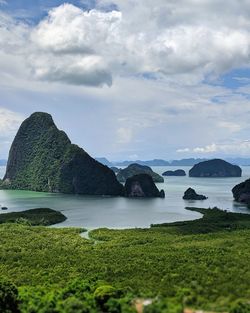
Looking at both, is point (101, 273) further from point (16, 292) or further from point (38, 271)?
point (16, 292)

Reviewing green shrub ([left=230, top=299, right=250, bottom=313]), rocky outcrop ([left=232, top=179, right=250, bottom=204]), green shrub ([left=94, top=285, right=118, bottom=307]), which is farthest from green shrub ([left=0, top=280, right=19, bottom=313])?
rocky outcrop ([left=232, top=179, right=250, bottom=204])

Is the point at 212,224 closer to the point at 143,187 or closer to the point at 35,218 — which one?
the point at 35,218

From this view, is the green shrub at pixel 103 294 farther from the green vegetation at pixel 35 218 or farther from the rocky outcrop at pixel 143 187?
the rocky outcrop at pixel 143 187

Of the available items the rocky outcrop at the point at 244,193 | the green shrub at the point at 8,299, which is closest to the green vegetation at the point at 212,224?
the rocky outcrop at the point at 244,193

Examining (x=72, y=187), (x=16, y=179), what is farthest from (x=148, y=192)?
(x=16, y=179)

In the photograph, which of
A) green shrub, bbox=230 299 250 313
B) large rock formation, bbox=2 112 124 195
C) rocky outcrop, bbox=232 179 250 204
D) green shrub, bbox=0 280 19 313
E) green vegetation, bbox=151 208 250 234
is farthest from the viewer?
large rock formation, bbox=2 112 124 195

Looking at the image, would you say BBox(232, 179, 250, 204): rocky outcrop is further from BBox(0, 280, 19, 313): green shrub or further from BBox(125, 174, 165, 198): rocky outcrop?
BBox(0, 280, 19, 313): green shrub
